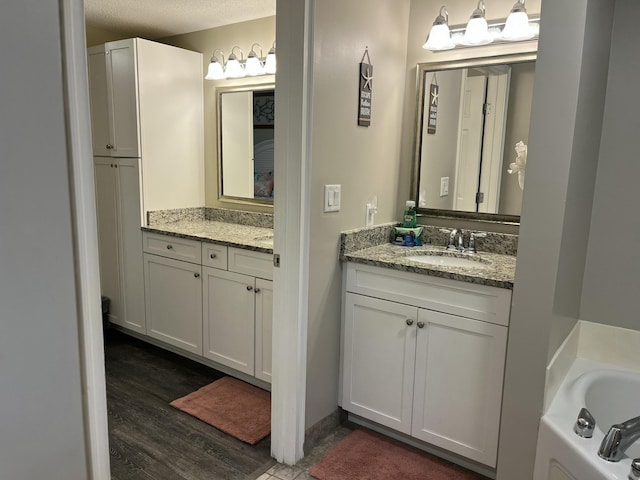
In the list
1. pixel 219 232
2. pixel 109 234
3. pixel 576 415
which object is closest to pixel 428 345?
pixel 576 415

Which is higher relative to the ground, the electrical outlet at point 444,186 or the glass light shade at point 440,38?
the glass light shade at point 440,38

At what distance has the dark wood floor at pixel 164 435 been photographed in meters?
2.06

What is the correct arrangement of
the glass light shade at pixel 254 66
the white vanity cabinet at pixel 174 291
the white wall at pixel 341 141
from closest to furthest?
the white wall at pixel 341 141
the white vanity cabinet at pixel 174 291
the glass light shade at pixel 254 66

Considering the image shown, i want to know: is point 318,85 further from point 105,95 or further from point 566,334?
point 105,95

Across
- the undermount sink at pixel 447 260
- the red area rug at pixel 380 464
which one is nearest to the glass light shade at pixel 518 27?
the undermount sink at pixel 447 260

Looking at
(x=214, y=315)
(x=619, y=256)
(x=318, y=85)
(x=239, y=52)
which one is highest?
(x=239, y=52)

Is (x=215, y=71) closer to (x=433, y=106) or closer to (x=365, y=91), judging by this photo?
(x=365, y=91)

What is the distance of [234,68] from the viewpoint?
3.15m

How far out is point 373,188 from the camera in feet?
7.91

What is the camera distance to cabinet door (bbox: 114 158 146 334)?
3.22m

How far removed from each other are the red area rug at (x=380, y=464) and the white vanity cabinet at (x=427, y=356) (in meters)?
0.10

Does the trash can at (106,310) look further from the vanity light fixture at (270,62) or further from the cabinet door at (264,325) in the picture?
the vanity light fixture at (270,62)

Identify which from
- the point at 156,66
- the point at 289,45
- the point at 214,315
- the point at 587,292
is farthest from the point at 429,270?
the point at 156,66

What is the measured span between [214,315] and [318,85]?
1564 mm
